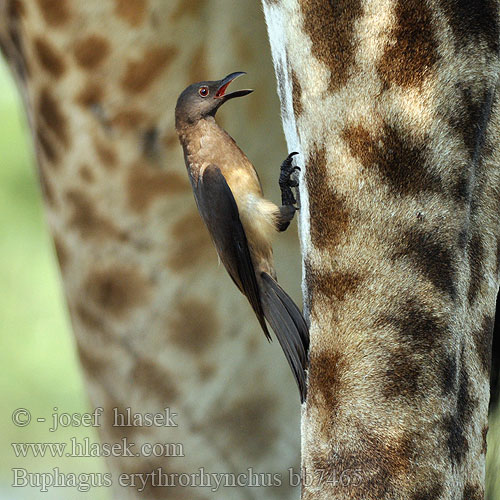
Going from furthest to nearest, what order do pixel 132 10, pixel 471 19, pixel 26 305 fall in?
pixel 26 305 < pixel 132 10 < pixel 471 19

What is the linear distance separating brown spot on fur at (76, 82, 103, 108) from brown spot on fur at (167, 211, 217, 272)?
9 centimetres

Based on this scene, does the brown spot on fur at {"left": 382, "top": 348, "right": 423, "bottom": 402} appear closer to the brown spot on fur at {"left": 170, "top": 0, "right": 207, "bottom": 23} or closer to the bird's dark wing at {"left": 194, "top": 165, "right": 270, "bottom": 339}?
the bird's dark wing at {"left": 194, "top": 165, "right": 270, "bottom": 339}

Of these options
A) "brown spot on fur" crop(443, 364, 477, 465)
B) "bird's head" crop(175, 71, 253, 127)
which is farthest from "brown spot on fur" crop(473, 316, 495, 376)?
"bird's head" crop(175, 71, 253, 127)

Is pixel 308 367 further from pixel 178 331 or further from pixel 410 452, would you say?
pixel 178 331

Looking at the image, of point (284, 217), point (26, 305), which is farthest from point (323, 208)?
point (26, 305)

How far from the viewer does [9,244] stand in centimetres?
114

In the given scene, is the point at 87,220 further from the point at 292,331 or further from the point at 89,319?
the point at 292,331

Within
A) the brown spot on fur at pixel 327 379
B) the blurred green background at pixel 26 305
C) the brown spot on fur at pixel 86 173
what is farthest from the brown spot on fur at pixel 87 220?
the blurred green background at pixel 26 305

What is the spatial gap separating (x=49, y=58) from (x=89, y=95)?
31mm

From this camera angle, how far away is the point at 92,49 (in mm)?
455

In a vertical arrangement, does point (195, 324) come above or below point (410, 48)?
below

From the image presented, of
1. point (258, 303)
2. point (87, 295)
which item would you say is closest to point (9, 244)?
point (87, 295)

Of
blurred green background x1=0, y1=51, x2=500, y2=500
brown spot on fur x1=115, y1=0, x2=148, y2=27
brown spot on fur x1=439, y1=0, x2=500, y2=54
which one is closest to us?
brown spot on fur x1=439, y1=0, x2=500, y2=54

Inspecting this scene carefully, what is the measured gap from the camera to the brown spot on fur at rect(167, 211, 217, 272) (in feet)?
1.59
